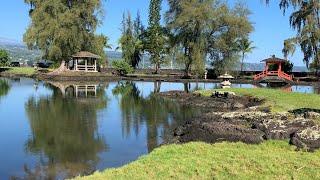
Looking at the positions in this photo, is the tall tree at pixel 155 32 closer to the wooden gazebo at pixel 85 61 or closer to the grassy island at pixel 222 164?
the wooden gazebo at pixel 85 61

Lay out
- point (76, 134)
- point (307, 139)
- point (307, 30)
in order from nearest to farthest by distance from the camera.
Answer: point (307, 139) → point (76, 134) → point (307, 30)

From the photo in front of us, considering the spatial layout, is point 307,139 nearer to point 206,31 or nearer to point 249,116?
point 249,116

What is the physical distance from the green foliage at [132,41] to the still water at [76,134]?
4514 cm

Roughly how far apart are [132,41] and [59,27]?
21.7m

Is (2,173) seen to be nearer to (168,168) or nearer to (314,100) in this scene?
(168,168)

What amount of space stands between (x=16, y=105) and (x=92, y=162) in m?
15.4

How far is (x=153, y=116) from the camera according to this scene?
2098cm

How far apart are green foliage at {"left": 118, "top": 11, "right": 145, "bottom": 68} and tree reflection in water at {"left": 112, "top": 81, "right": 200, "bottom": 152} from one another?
42039mm

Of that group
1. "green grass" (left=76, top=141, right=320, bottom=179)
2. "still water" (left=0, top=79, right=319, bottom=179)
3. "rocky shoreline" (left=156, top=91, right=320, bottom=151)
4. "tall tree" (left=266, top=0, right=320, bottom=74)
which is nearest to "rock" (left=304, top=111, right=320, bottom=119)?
"rocky shoreline" (left=156, top=91, right=320, bottom=151)

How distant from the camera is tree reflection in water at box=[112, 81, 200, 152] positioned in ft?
52.5

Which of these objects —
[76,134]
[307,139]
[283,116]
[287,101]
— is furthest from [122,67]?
[307,139]

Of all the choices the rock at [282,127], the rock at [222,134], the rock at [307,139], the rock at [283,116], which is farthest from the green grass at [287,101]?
the rock at [307,139]

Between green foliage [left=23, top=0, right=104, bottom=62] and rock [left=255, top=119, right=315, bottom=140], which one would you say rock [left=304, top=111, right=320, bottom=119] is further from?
green foliage [left=23, top=0, right=104, bottom=62]

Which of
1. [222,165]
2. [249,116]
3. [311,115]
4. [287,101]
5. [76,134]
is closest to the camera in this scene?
[222,165]
